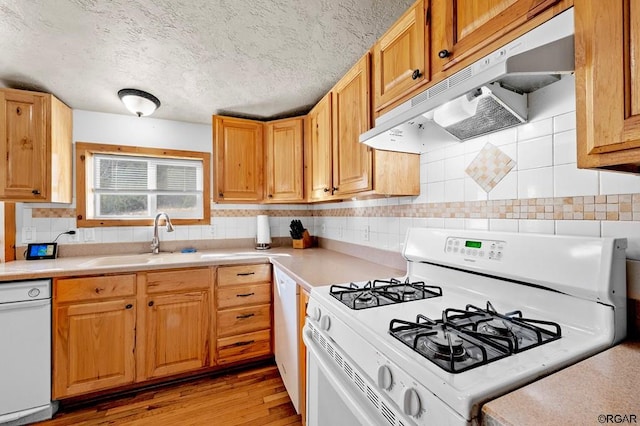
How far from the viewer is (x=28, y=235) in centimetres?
222

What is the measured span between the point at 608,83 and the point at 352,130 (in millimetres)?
1215

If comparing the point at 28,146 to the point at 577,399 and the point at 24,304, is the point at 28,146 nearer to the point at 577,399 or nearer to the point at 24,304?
the point at 24,304

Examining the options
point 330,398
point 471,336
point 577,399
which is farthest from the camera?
point 330,398

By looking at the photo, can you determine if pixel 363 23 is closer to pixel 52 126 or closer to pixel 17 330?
→ pixel 52 126

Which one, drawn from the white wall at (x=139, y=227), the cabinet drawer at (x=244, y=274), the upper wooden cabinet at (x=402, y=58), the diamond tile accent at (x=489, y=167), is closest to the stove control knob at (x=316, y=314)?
the diamond tile accent at (x=489, y=167)

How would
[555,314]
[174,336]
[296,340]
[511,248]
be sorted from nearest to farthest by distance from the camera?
[555,314] → [511,248] → [296,340] → [174,336]

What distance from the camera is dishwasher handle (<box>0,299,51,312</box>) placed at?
1655 mm

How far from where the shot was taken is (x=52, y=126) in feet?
6.75

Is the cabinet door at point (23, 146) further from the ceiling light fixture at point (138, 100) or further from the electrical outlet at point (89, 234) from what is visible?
the ceiling light fixture at point (138, 100)

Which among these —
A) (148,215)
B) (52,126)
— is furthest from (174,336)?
(52,126)

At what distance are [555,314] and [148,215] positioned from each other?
2998 mm

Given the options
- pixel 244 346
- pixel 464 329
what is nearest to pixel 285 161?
pixel 244 346

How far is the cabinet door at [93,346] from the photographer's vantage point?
1787 millimetres

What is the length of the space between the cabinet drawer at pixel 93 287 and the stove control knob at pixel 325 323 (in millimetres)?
1571
